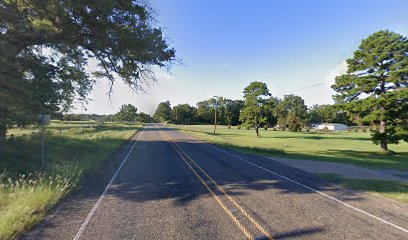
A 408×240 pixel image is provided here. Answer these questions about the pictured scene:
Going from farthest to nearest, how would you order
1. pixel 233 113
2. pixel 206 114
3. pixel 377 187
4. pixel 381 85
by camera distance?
pixel 206 114, pixel 233 113, pixel 381 85, pixel 377 187

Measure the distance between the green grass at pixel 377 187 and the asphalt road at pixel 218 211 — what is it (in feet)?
2.87

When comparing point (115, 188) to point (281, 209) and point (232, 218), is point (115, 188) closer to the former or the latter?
point (232, 218)

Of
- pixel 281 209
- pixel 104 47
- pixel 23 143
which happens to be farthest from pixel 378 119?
pixel 23 143

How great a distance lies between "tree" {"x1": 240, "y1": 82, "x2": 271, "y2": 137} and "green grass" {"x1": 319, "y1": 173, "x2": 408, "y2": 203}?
44065mm

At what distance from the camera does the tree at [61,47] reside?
33.3 ft

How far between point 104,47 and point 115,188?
23.9 ft

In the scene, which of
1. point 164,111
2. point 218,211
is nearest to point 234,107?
point 164,111

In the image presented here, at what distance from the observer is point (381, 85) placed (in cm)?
2759

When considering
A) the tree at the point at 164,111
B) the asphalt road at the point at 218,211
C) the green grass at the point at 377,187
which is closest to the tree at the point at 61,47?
the asphalt road at the point at 218,211

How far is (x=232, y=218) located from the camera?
621cm

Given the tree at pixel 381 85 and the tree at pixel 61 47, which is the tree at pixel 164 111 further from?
the tree at pixel 61 47

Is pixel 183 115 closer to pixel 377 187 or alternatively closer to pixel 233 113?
pixel 233 113

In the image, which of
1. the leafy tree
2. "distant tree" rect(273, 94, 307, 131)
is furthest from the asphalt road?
the leafy tree

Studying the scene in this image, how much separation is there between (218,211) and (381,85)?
28904 millimetres
